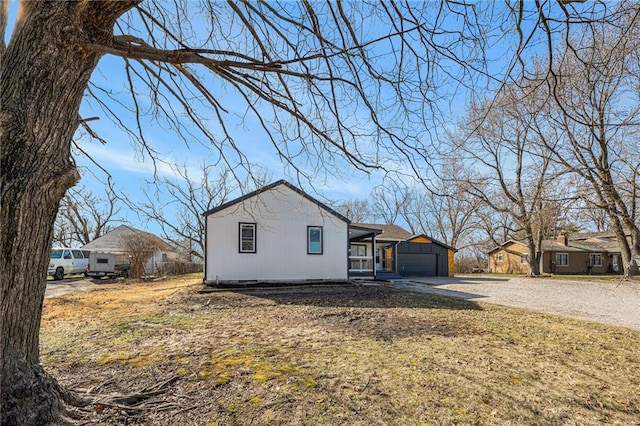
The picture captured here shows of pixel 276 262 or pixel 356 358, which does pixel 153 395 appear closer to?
pixel 356 358

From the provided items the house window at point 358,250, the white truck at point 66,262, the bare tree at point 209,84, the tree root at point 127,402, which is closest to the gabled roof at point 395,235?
the house window at point 358,250

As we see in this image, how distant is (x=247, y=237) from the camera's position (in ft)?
42.3

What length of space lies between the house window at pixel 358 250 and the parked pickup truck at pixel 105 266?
12.1 meters

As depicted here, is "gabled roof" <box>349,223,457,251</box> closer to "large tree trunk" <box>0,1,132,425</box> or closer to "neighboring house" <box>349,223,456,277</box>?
"neighboring house" <box>349,223,456,277</box>

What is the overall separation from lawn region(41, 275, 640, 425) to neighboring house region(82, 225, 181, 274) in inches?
476

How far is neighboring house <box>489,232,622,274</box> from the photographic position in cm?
3166

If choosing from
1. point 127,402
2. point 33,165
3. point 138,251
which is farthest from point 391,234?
point 33,165

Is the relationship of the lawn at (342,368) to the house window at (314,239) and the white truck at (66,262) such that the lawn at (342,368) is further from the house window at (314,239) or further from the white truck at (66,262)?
the white truck at (66,262)

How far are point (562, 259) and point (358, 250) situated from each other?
81.3 feet

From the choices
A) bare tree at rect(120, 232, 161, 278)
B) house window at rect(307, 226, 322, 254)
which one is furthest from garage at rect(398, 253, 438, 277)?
bare tree at rect(120, 232, 161, 278)

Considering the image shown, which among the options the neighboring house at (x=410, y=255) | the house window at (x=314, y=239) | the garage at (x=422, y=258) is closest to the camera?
the house window at (x=314, y=239)

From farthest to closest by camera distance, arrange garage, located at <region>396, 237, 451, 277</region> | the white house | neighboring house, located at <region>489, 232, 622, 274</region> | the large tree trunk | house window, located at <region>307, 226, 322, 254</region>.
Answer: neighboring house, located at <region>489, 232, 622, 274</region>
garage, located at <region>396, 237, 451, 277</region>
house window, located at <region>307, 226, 322, 254</region>
the white house
the large tree trunk

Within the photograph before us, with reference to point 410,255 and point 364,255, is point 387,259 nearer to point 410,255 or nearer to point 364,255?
point 410,255

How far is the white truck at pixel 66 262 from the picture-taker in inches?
707
